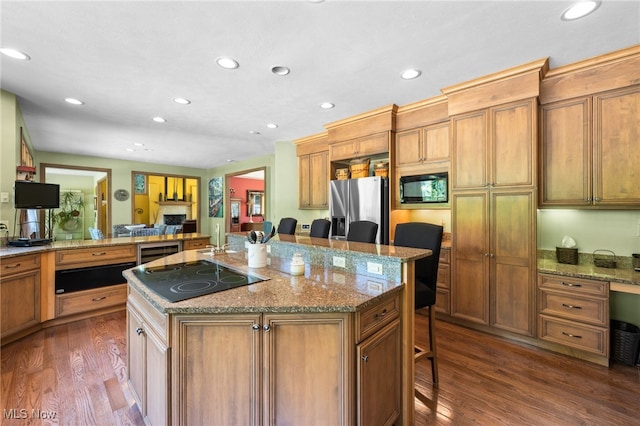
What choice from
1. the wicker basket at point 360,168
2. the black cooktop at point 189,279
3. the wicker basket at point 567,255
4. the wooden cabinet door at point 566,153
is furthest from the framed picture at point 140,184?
the wicker basket at point 567,255

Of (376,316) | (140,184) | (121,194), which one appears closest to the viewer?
(376,316)

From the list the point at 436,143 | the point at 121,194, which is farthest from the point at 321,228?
the point at 121,194

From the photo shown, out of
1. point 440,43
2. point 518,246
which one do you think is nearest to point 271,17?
point 440,43

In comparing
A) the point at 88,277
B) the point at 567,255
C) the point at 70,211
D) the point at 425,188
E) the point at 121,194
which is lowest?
the point at 88,277

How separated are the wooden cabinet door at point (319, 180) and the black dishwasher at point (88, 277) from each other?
2.88 metres

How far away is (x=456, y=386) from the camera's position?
2068mm

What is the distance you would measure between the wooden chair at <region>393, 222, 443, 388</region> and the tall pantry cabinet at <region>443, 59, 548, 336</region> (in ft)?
3.86

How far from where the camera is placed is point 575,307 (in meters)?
2.41

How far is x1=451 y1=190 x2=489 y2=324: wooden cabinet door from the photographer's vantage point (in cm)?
292

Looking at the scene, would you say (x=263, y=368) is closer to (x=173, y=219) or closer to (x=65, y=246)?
(x=65, y=246)

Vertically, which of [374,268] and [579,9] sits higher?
[579,9]

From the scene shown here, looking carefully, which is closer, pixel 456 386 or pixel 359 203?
pixel 456 386

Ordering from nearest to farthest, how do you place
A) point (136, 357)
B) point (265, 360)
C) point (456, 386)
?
point (265, 360)
point (136, 357)
point (456, 386)

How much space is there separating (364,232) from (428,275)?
0.94 m
